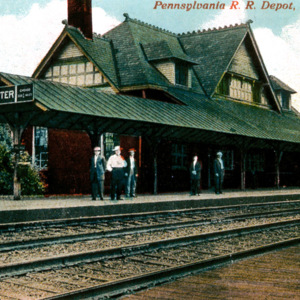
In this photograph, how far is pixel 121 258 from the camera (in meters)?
7.89

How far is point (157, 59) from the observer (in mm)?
26953

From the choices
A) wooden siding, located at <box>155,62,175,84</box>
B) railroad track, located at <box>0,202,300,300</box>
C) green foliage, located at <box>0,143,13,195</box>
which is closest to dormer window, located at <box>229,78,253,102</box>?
wooden siding, located at <box>155,62,175,84</box>

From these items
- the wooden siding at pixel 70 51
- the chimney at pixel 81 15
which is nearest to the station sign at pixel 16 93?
the wooden siding at pixel 70 51

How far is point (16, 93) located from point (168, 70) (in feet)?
42.1

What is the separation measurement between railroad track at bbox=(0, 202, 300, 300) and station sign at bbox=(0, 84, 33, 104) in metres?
4.22

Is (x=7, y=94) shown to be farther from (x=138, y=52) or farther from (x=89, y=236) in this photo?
(x=138, y=52)

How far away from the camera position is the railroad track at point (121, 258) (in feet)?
19.2

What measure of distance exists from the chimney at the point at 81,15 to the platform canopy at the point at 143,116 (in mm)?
5084

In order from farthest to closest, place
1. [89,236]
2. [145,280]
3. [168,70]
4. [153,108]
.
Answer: [168,70], [153,108], [89,236], [145,280]

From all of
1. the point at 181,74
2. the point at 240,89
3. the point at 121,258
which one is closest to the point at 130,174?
the point at 181,74

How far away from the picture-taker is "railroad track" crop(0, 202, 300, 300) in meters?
5.85

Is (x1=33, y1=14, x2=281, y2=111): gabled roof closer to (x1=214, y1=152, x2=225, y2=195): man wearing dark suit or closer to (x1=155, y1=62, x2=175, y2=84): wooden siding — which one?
(x1=155, y1=62, x2=175, y2=84): wooden siding

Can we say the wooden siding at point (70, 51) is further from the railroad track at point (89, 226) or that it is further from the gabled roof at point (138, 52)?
the railroad track at point (89, 226)

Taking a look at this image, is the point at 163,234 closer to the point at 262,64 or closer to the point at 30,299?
the point at 30,299
